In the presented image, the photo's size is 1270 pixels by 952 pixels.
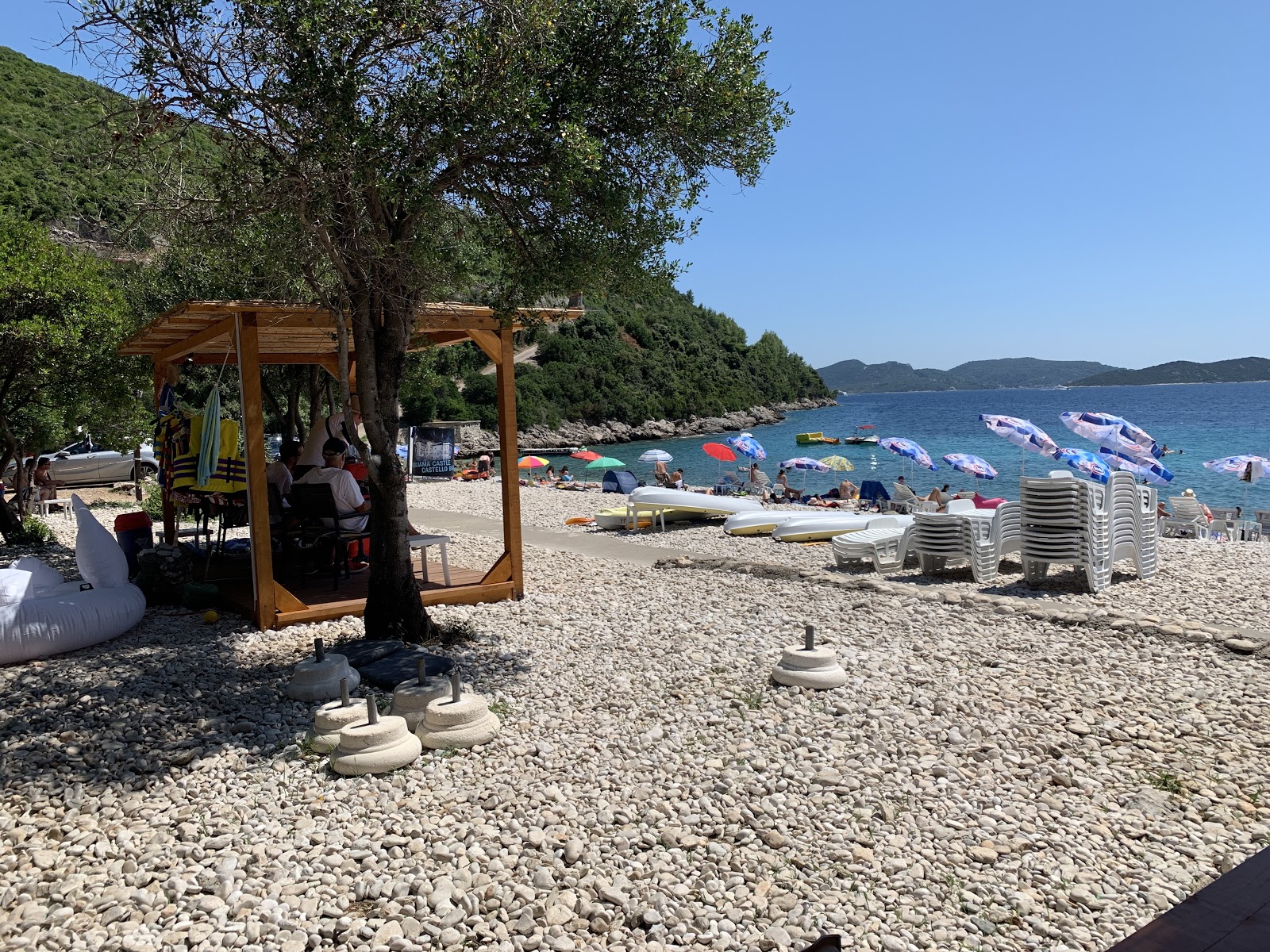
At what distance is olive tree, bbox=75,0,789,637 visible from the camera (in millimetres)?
5250

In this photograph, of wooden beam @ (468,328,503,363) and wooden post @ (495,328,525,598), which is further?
wooden post @ (495,328,525,598)

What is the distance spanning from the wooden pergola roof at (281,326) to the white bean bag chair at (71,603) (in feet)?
6.11

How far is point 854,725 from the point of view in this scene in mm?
5035

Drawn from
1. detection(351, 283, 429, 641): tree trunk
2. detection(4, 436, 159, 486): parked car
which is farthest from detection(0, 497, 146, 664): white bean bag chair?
detection(4, 436, 159, 486): parked car

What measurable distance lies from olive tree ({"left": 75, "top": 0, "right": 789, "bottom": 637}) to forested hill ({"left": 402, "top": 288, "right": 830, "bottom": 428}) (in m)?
48.8

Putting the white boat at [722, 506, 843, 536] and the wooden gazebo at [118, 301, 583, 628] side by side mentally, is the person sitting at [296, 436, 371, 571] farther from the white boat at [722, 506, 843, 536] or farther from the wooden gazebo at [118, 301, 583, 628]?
the white boat at [722, 506, 843, 536]

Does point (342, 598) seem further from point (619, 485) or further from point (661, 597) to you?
point (619, 485)

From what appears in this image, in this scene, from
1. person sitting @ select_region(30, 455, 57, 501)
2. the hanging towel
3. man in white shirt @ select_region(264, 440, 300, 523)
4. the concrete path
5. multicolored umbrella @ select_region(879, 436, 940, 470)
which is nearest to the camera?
the hanging towel

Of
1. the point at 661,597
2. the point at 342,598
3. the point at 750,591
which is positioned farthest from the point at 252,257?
the point at 750,591

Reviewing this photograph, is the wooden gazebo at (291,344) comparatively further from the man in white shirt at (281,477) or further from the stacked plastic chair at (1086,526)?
the stacked plastic chair at (1086,526)

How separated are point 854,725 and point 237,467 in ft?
20.3

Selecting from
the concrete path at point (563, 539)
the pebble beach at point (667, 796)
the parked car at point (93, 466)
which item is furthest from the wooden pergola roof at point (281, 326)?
the parked car at point (93, 466)

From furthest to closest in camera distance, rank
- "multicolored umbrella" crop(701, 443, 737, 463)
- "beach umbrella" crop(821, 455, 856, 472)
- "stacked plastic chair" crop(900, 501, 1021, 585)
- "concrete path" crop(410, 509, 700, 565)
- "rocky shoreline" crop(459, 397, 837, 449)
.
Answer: "rocky shoreline" crop(459, 397, 837, 449)
"beach umbrella" crop(821, 455, 856, 472)
"multicolored umbrella" crop(701, 443, 737, 463)
"concrete path" crop(410, 509, 700, 565)
"stacked plastic chair" crop(900, 501, 1021, 585)

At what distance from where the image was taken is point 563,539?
13039 mm
